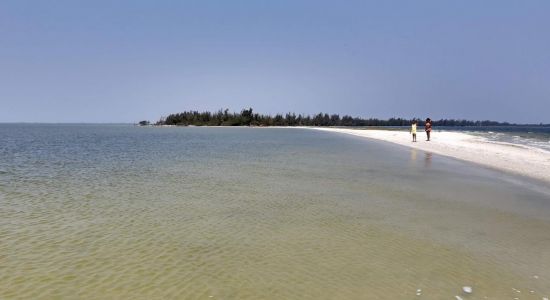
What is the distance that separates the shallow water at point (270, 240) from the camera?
5441mm

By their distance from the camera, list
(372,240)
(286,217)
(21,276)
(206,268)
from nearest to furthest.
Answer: (21,276) < (206,268) < (372,240) < (286,217)

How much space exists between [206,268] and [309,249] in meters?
2.13

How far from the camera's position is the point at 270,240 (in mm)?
7672

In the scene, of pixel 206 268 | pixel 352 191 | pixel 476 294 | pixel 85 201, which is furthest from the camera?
pixel 352 191

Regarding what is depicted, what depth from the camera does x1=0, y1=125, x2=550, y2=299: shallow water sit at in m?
5.44

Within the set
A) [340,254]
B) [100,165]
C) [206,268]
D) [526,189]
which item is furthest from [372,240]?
[100,165]

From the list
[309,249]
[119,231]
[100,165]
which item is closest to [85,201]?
[119,231]

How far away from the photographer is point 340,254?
687 cm

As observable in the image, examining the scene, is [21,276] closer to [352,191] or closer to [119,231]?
[119,231]

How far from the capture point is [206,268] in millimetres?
6094

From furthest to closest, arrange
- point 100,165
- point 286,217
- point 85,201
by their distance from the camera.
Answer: point 100,165, point 85,201, point 286,217

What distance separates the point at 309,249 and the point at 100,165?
1740 centimetres

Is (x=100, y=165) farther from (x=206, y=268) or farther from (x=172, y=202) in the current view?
(x=206, y=268)

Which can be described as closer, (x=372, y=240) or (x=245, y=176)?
(x=372, y=240)
